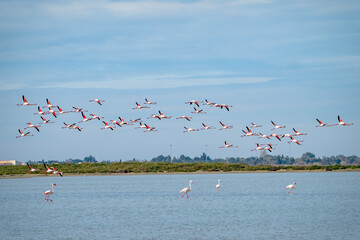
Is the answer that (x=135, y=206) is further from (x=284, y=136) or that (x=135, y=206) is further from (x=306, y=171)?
(x=306, y=171)

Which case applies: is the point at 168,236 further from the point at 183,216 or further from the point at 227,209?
the point at 227,209

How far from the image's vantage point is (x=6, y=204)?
4559 cm

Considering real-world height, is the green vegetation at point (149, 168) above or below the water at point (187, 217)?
above

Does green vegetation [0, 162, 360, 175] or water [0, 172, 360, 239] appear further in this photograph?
green vegetation [0, 162, 360, 175]

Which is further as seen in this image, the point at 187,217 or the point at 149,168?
the point at 149,168

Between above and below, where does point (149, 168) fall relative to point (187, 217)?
above

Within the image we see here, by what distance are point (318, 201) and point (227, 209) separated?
27.8ft

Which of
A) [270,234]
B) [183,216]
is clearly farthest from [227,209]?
[270,234]

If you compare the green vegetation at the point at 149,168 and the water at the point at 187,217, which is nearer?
the water at the point at 187,217

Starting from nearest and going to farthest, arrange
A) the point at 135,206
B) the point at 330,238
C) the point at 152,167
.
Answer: the point at 330,238
the point at 135,206
the point at 152,167

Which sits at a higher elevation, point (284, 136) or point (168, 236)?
point (284, 136)

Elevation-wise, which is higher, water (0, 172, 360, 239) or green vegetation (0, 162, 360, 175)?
green vegetation (0, 162, 360, 175)

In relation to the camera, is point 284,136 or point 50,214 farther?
point 284,136

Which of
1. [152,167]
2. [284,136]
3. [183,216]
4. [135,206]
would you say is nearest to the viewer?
[183,216]
